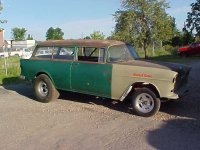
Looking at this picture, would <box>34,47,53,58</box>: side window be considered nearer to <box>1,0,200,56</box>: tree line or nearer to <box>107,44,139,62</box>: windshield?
<box>107,44,139,62</box>: windshield

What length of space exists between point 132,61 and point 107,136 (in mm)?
2784

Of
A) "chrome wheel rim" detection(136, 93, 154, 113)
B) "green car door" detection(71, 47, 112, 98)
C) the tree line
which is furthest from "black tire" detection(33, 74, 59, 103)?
the tree line

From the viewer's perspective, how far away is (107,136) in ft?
22.3

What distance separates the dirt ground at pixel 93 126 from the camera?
6.35 meters

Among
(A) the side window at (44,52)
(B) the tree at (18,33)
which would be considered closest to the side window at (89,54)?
(A) the side window at (44,52)

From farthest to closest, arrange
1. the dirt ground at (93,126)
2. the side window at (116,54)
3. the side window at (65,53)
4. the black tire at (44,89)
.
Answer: the black tire at (44,89)
the side window at (65,53)
the side window at (116,54)
the dirt ground at (93,126)

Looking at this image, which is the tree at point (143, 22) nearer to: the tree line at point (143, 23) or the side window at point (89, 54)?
the tree line at point (143, 23)

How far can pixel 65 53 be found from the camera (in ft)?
32.5

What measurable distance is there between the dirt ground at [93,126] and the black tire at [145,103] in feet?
0.58

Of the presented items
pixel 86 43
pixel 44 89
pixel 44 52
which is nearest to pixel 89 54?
pixel 86 43

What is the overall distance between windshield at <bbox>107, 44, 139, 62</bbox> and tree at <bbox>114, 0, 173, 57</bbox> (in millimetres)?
19343

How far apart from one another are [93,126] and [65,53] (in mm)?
3000

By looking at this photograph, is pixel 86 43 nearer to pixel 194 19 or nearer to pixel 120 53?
pixel 120 53

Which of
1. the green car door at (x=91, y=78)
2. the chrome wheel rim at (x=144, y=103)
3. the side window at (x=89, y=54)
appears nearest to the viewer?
the chrome wheel rim at (x=144, y=103)
